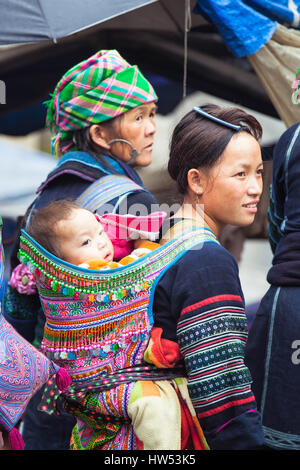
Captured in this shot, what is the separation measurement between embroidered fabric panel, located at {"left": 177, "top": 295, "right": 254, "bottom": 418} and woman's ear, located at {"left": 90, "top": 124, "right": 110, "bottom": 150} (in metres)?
1.25

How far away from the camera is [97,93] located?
283cm

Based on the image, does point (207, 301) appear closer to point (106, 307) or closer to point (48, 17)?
point (106, 307)

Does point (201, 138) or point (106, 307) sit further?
point (201, 138)

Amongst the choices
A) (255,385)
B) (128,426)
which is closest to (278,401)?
(255,385)

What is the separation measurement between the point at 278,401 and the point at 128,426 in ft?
2.06

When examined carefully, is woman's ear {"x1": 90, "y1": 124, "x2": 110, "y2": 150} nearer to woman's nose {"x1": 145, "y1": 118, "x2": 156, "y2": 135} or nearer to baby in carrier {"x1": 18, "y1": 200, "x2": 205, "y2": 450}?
woman's nose {"x1": 145, "y1": 118, "x2": 156, "y2": 135}

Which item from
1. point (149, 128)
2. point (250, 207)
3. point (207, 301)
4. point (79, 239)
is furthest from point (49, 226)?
point (149, 128)

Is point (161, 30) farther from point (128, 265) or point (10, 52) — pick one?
point (128, 265)

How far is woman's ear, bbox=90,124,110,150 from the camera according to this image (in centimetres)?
286

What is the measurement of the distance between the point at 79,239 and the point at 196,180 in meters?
0.44

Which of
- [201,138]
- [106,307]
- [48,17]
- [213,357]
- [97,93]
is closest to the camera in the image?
[213,357]

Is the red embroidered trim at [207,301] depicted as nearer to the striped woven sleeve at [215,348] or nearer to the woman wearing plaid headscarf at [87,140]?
the striped woven sleeve at [215,348]

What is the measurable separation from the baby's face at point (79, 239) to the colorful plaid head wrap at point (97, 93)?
0.92 meters

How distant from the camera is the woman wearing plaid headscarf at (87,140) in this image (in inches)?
107
